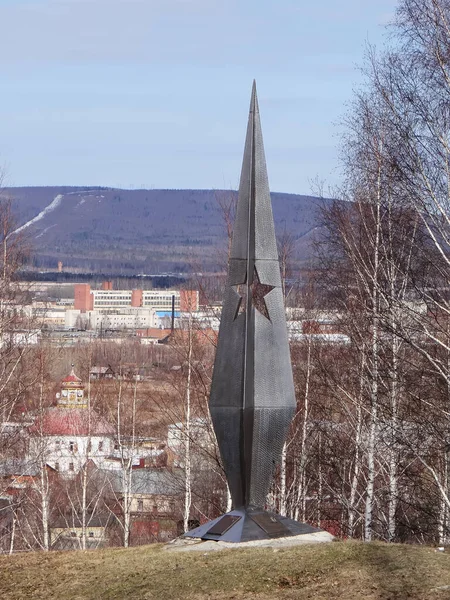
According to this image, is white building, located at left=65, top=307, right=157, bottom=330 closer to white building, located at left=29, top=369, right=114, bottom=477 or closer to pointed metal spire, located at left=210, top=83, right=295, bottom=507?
white building, located at left=29, top=369, right=114, bottom=477

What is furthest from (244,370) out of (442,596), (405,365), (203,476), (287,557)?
(203,476)

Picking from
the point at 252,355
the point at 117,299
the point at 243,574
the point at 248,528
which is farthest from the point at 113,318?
the point at 243,574

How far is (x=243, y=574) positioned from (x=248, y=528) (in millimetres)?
1240

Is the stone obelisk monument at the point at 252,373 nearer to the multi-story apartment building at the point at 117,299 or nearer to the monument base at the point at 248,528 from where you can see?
the monument base at the point at 248,528

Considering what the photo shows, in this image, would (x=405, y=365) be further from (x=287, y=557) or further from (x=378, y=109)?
(x=287, y=557)

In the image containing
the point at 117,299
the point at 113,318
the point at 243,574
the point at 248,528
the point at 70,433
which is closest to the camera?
the point at 243,574

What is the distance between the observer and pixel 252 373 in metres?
9.77

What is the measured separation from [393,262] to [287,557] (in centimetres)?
565

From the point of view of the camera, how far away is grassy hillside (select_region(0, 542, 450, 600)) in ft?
26.0

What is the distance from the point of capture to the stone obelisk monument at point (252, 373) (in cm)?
975

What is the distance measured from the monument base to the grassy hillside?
37 cm

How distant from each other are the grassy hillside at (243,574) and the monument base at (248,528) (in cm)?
37

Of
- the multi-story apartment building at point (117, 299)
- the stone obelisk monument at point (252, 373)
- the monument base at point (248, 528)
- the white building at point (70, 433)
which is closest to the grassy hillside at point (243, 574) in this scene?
the monument base at point (248, 528)

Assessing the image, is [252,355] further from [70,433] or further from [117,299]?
[117,299]
